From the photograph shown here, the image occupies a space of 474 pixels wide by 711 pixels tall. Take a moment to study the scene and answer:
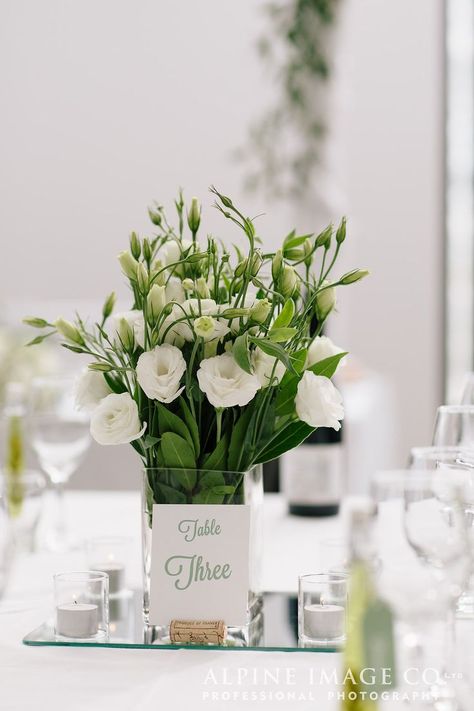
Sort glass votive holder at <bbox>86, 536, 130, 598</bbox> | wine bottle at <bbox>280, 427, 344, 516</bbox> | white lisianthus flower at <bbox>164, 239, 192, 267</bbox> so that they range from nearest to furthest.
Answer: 1. white lisianthus flower at <bbox>164, 239, 192, 267</bbox>
2. glass votive holder at <bbox>86, 536, 130, 598</bbox>
3. wine bottle at <bbox>280, 427, 344, 516</bbox>

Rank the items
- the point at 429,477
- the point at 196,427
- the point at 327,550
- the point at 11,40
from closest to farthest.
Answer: the point at 429,477 < the point at 196,427 < the point at 327,550 < the point at 11,40

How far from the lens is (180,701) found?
2.52ft

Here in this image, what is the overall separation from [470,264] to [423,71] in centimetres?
113

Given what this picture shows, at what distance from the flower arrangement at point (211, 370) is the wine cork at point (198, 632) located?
111mm

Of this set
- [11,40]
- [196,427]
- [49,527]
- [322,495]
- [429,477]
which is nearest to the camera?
[429,477]

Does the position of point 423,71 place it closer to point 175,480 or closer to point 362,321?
point 362,321

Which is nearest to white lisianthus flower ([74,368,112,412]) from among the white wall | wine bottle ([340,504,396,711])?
wine bottle ([340,504,396,711])

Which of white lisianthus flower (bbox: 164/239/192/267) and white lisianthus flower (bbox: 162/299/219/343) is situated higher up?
white lisianthus flower (bbox: 164/239/192/267)

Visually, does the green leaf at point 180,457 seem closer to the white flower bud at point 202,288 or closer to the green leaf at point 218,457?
the green leaf at point 218,457

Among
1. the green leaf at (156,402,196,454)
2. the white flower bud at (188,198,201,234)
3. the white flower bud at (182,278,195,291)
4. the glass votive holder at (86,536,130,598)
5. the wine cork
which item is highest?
the white flower bud at (188,198,201,234)

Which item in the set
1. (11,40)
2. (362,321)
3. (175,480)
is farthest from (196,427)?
(11,40)

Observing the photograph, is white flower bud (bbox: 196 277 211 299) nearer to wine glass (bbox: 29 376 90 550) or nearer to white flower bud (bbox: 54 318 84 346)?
white flower bud (bbox: 54 318 84 346)

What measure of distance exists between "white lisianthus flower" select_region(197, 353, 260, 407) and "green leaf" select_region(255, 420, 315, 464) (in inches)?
3.6

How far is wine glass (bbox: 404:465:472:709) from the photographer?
645 millimetres
